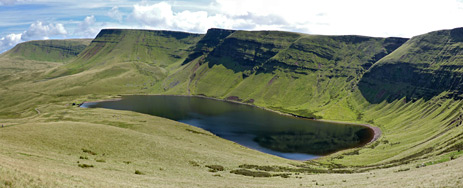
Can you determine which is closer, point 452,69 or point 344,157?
point 344,157

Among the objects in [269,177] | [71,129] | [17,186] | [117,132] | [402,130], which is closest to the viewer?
[17,186]

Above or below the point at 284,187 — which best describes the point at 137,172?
below

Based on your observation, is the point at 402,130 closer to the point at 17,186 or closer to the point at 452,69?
the point at 452,69

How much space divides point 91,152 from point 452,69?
251023mm

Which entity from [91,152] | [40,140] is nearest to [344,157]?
[91,152]

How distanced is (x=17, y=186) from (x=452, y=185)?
42.1 m

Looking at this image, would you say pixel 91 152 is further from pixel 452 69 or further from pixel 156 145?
pixel 452 69

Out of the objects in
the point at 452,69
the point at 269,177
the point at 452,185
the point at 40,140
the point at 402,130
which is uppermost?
the point at 452,69

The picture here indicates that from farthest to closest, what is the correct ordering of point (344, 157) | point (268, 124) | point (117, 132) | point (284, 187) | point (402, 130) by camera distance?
point (268, 124), point (402, 130), point (344, 157), point (117, 132), point (284, 187)

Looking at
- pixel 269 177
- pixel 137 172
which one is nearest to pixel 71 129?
pixel 137 172

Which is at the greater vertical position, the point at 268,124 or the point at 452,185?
the point at 268,124

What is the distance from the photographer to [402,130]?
15262 centimetres

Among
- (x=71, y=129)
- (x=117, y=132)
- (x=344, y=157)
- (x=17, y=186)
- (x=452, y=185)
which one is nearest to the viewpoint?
(x=17, y=186)

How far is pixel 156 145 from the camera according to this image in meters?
62.6
